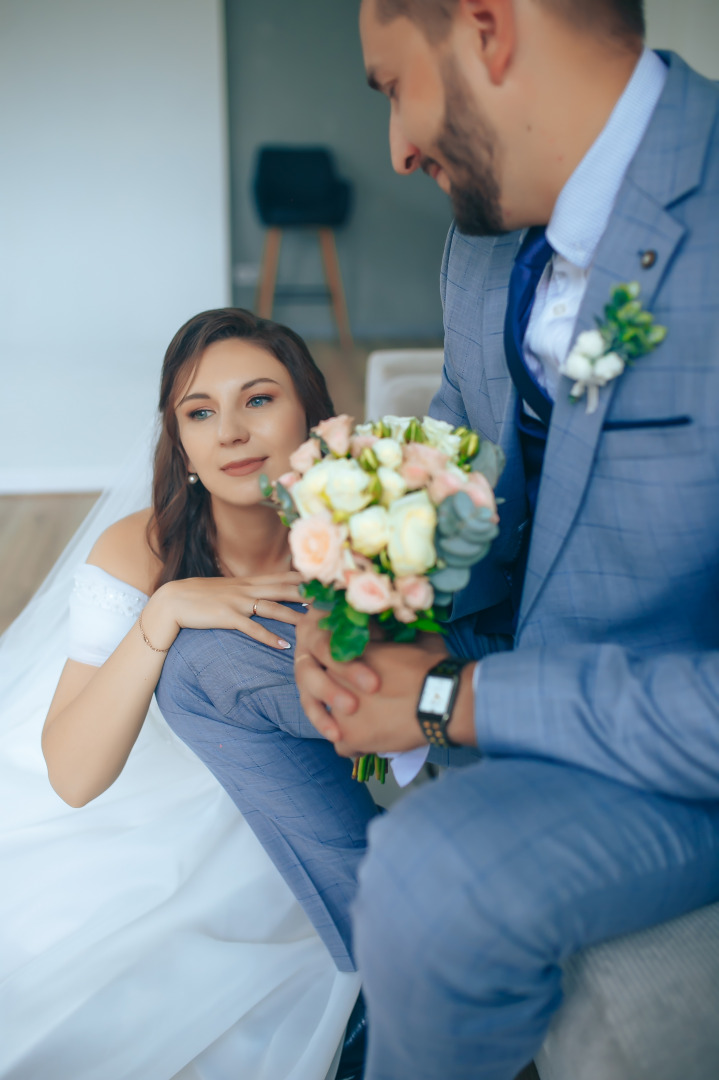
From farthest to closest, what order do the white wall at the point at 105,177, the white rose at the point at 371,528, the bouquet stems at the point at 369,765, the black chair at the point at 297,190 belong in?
the black chair at the point at 297,190, the white wall at the point at 105,177, the bouquet stems at the point at 369,765, the white rose at the point at 371,528

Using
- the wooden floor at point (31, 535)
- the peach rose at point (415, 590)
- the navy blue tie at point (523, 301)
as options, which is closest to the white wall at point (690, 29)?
the wooden floor at point (31, 535)

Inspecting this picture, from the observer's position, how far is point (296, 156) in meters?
6.44

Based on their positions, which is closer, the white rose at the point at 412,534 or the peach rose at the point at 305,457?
the white rose at the point at 412,534

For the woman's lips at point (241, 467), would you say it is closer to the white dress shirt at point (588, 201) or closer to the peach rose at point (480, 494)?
the white dress shirt at point (588, 201)

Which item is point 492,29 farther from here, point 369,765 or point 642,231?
point 369,765

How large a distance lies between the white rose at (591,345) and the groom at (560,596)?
0.20ft

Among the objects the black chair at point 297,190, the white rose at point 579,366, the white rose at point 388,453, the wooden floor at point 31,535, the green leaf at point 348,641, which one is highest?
the white rose at point 579,366

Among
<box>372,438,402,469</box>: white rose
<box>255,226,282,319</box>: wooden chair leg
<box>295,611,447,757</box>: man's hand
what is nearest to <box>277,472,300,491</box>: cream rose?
<box>372,438,402,469</box>: white rose

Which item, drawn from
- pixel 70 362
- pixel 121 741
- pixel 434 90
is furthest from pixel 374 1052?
pixel 70 362

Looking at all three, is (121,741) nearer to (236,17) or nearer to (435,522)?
(435,522)

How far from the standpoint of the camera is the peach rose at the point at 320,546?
2.99 ft

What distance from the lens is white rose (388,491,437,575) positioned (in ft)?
2.93

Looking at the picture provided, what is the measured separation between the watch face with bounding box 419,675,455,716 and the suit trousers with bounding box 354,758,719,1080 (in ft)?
0.28

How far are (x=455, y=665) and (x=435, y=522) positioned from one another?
0.20 m
